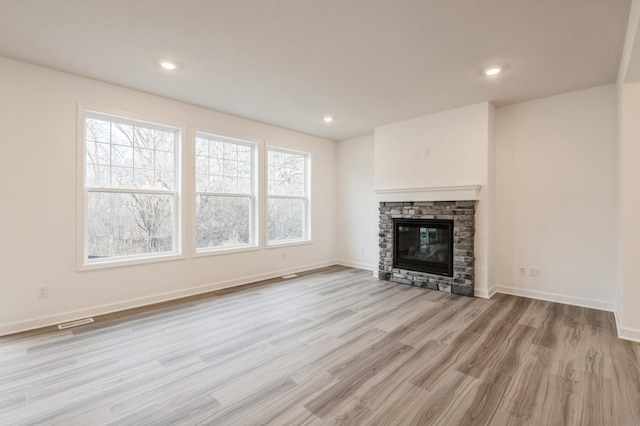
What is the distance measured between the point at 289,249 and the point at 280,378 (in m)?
3.39

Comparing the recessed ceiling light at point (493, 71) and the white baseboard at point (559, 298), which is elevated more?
the recessed ceiling light at point (493, 71)

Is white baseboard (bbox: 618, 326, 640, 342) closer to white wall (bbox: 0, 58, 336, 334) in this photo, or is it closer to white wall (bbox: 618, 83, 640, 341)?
white wall (bbox: 618, 83, 640, 341)

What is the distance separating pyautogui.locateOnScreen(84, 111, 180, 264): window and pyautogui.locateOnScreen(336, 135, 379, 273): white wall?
10.9 feet

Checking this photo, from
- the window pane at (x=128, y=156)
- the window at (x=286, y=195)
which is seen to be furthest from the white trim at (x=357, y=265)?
the window pane at (x=128, y=156)

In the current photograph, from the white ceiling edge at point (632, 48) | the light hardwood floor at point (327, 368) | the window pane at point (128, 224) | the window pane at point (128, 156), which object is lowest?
the light hardwood floor at point (327, 368)

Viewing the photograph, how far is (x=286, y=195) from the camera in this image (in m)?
5.57

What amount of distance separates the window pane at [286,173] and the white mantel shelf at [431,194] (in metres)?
1.59

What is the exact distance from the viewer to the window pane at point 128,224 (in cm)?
348

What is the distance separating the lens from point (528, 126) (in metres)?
4.02

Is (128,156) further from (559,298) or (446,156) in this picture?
(559,298)

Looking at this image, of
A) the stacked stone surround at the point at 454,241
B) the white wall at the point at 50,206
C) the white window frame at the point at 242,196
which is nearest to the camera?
the white wall at the point at 50,206

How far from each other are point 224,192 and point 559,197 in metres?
4.66

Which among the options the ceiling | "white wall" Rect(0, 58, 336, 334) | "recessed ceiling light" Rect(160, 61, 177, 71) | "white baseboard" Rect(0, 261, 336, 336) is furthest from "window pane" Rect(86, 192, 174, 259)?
"recessed ceiling light" Rect(160, 61, 177, 71)

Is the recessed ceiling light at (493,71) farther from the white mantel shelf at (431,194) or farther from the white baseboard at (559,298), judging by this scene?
the white baseboard at (559,298)
